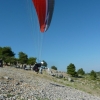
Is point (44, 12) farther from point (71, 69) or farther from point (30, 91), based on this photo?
point (71, 69)

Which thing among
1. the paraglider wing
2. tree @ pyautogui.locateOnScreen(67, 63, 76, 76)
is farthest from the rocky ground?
tree @ pyautogui.locateOnScreen(67, 63, 76, 76)

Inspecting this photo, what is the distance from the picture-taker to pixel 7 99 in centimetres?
1156

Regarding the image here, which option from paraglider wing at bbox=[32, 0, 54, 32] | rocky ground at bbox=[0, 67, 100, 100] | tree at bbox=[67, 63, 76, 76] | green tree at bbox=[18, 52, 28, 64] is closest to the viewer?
rocky ground at bbox=[0, 67, 100, 100]

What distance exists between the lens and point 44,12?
18281mm

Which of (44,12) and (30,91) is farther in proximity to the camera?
(44,12)

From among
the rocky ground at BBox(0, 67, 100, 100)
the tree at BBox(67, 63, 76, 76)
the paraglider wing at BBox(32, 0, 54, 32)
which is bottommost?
the rocky ground at BBox(0, 67, 100, 100)

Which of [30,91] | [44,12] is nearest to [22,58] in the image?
[44,12]

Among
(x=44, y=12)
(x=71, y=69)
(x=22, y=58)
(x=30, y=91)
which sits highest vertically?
(x=22, y=58)

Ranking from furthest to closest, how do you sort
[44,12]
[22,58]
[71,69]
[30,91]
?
1. [71,69]
2. [22,58]
3. [44,12]
4. [30,91]

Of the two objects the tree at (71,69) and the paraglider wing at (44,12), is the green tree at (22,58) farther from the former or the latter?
the paraglider wing at (44,12)

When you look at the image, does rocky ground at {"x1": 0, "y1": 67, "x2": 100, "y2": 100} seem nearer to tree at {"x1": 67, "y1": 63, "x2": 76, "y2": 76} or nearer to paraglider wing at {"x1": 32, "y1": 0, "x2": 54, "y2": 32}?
paraglider wing at {"x1": 32, "y1": 0, "x2": 54, "y2": 32}

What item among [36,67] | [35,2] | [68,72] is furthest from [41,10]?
[68,72]

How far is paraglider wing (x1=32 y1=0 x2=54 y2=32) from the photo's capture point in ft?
57.0

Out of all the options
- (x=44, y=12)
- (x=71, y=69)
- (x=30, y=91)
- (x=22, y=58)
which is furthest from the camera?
(x=71, y=69)
